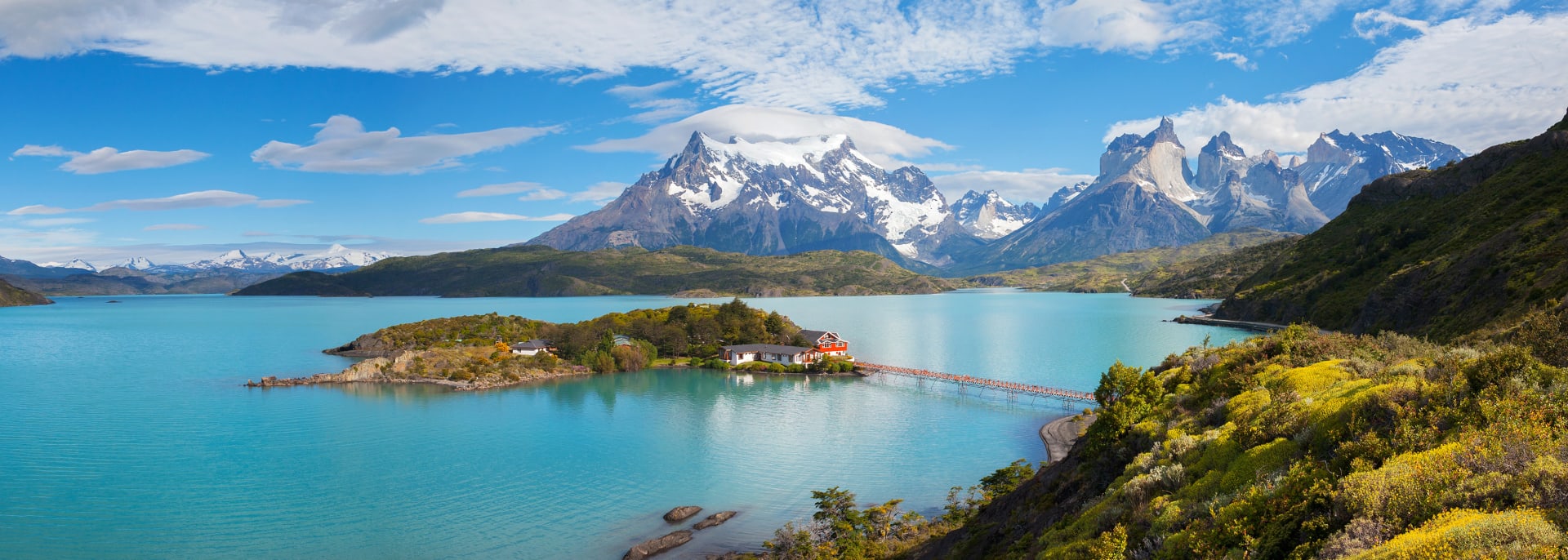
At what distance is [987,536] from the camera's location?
22719mm

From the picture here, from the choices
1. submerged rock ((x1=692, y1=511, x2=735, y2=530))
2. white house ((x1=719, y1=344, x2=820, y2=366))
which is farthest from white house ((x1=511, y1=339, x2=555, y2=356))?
submerged rock ((x1=692, y1=511, x2=735, y2=530))

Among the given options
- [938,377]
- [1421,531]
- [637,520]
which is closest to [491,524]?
[637,520]

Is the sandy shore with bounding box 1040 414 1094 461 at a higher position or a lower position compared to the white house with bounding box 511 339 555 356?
lower

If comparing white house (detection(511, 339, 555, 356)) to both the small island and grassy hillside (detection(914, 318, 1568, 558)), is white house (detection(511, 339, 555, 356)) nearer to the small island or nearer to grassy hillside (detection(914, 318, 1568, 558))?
the small island

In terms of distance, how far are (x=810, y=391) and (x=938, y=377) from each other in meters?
15.3

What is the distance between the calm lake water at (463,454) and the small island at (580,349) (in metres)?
4.72

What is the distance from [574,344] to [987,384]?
189 feet

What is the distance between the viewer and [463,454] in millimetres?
54594

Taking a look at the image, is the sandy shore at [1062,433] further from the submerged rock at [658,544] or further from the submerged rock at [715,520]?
the submerged rock at [658,544]

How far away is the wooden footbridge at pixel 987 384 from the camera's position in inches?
2830

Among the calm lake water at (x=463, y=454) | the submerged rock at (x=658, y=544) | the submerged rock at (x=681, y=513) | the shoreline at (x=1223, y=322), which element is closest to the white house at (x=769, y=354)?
the calm lake water at (x=463, y=454)

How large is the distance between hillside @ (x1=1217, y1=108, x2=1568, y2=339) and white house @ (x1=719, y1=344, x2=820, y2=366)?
214 ft

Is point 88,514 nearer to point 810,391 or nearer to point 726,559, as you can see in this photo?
point 726,559

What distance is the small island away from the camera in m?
93.1
